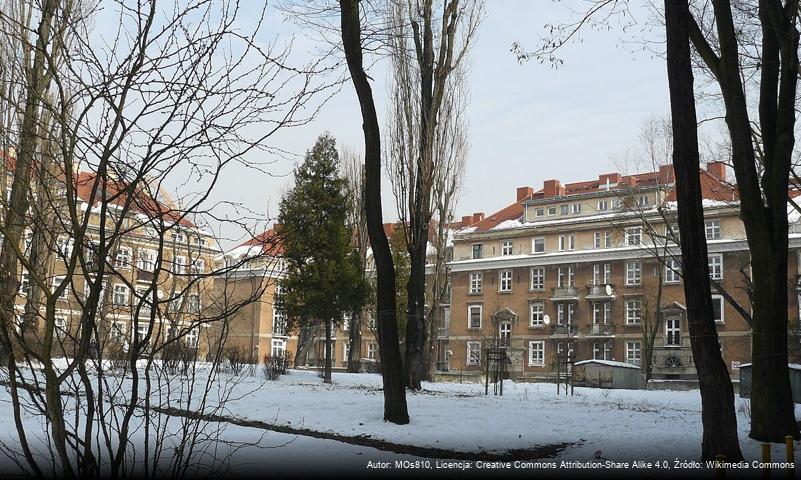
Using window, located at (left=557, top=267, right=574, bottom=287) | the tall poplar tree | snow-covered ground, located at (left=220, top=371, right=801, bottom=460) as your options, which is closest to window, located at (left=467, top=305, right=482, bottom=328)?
window, located at (left=557, top=267, right=574, bottom=287)

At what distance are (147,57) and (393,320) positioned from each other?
7875 millimetres

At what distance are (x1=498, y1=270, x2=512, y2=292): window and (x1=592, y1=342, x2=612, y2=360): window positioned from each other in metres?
8.02

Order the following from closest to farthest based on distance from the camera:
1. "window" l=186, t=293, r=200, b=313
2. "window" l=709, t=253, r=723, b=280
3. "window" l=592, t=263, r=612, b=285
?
1. "window" l=186, t=293, r=200, b=313
2. "window" l=709, t=253, r=723, b=280
3. "window" l=592, t=263, r=612, b=285

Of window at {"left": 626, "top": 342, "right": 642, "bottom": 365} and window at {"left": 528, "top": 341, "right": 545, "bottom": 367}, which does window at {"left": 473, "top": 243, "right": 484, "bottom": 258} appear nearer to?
window at {"left": 528, "top": 341, "right": 545, "bottom": 367}

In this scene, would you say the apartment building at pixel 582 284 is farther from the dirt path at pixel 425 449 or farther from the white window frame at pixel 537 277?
the dirt path at pixel 425 449

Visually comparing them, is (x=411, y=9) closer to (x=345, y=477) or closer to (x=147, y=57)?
(x=345, y=477)

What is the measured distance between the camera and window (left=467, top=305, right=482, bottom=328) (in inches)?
2293

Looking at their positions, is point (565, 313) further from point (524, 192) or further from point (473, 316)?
point (524, 192)

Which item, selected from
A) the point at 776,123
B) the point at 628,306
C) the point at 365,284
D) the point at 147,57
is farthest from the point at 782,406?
the point at 628,306

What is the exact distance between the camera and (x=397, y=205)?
19.9 metres

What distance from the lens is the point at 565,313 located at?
178 feet

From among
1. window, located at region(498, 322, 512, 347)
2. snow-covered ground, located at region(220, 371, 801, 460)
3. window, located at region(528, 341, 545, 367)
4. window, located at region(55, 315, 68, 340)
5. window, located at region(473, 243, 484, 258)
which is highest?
window, located at region(473, 243, 484, 258)

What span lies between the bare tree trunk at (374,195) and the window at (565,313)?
44078 mm

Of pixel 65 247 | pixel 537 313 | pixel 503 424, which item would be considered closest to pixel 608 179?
pixel 537 313
